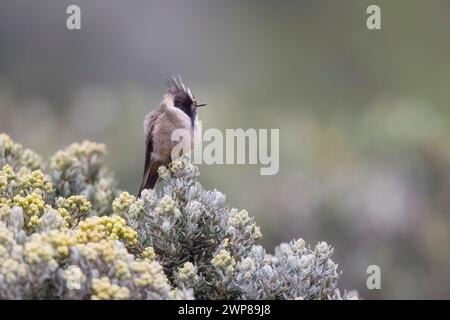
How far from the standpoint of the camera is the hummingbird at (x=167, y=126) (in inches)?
171

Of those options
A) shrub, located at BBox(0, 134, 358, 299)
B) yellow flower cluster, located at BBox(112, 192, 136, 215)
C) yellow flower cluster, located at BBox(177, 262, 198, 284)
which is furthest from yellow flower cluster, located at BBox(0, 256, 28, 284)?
yellow flower cluster, located at BBox(112, 192, 136, 215)

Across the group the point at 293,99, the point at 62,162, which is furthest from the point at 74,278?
the point at 293,99

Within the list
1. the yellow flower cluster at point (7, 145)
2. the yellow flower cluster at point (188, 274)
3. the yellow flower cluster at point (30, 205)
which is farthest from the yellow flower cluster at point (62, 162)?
the yellow flower cluster at point (188, 274)

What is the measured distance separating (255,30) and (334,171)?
20.5 feet

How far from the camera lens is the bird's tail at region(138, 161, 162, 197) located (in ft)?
14.3

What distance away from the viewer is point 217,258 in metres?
2.89

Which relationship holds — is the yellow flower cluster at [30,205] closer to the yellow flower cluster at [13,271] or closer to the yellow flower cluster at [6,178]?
the yellow flower cluster at [6,178]

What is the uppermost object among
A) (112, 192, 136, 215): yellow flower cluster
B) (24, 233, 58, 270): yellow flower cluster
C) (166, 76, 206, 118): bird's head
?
(166, 76, 206, 118): bird's head

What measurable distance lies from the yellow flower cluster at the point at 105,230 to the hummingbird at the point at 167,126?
133cm

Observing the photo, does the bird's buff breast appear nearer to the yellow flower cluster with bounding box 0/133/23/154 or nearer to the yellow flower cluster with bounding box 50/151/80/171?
the yellow flower cluster with bounding box 50/151/80/171

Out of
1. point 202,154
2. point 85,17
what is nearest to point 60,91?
point 85,17

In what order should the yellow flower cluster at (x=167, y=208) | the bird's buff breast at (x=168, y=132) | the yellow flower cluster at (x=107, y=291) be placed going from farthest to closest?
the bird's buff breast at (x=168, y=132) < the yellow flower cluster at (x=167, y=208) < the yellow flower cluster at (x=107, y=291)

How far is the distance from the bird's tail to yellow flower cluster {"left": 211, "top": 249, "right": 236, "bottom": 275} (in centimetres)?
151
